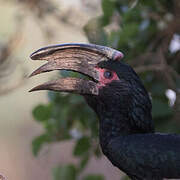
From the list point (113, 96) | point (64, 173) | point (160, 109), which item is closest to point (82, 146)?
point (64, 173)

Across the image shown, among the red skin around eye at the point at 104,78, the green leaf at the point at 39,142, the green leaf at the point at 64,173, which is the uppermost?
the red skin around eye at the point at 104,78

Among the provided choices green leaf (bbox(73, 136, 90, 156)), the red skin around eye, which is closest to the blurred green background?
green leaf (bbox(73, 136, 90, 156))

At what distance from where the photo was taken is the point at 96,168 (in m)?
5.81

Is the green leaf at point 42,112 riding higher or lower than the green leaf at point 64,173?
higher

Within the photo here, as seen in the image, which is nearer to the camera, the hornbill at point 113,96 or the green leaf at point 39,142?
the hornbill at point 113,96

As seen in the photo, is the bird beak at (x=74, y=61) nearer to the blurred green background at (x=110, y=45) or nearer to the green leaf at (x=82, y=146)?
the blurred green background at (x=110, y=45)

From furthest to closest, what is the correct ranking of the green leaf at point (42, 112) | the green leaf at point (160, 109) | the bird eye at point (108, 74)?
the green leaf at point (42, 112), the green leaf at point (160, 109), the bird eye at point (108, 74)

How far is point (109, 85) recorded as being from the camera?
87.7 inches

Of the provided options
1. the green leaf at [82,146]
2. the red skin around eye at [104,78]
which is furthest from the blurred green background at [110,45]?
the red skin around eye at [104,78]

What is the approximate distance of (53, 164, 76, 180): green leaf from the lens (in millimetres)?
2947

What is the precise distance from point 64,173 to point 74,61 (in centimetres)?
93

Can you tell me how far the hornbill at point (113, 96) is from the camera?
6.93 ft

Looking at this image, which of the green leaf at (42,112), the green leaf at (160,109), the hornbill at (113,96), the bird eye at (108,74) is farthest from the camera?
the green leaf at (42,112)

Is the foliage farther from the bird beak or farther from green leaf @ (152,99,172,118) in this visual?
the bird beak
